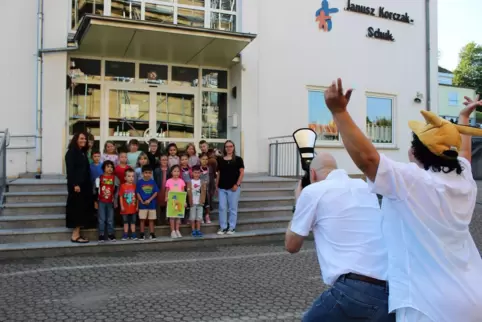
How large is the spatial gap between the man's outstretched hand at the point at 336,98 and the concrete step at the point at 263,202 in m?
7.79

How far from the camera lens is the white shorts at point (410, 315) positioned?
70.4 inches

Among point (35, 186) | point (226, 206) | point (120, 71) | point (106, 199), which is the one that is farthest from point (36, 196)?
point (120, 71)

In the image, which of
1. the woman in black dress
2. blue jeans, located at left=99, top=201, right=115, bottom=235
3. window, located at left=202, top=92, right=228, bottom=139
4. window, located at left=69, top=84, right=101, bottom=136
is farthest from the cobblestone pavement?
window, located at left=202, top=92, right=228, bottom=139

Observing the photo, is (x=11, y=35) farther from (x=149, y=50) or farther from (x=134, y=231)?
(x=134, y=231)

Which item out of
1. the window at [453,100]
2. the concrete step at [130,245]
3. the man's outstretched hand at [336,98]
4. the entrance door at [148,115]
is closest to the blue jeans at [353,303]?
the man's outstretched hand at [336,98]

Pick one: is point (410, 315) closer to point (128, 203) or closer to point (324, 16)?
point (128, 203)

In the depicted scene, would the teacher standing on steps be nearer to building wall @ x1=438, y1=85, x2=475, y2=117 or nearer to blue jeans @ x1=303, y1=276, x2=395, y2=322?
blue jeans @ x1=303, y1=276, x2=395, y2=322

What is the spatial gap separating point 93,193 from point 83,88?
4.73m

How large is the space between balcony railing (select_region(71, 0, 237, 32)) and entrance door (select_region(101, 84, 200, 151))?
6.17 feet

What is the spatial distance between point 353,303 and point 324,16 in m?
12.8

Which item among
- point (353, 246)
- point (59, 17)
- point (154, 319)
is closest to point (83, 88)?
point (59, 17)

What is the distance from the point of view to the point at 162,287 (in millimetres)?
5359

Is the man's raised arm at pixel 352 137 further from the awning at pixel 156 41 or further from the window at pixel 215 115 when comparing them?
the window at pixel 215 115

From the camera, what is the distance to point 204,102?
1292 centimetres
